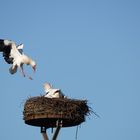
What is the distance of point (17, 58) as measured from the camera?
13742mm

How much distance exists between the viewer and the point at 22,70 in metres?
13.8

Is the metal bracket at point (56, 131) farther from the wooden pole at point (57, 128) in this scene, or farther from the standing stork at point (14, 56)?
the standing stork at point (14, 56)

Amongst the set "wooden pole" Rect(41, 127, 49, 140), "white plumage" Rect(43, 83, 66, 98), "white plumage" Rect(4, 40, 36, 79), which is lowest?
"wooden pole" Rect(41, 127, 49, 140)

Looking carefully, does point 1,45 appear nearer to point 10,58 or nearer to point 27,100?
point 10,58

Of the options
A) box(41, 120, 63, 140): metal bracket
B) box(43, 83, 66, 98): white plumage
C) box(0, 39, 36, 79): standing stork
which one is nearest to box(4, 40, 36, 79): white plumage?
box(0, 39, 36, 79): standing stork

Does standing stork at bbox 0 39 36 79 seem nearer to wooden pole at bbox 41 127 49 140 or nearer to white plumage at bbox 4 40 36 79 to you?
white plumage at bbox 4 40 36 79

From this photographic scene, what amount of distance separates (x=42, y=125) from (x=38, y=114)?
69 centimetres

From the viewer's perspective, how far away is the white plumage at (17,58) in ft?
44.7

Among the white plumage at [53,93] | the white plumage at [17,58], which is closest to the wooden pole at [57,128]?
the white plumage at [53,93]

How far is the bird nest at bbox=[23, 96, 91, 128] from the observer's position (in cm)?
1331

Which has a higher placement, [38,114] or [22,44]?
[22,44]

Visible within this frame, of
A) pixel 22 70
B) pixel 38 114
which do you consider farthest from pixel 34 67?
pixel 38 114

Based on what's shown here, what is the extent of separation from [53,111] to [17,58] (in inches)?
56.7

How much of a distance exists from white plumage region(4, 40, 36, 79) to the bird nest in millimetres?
769
